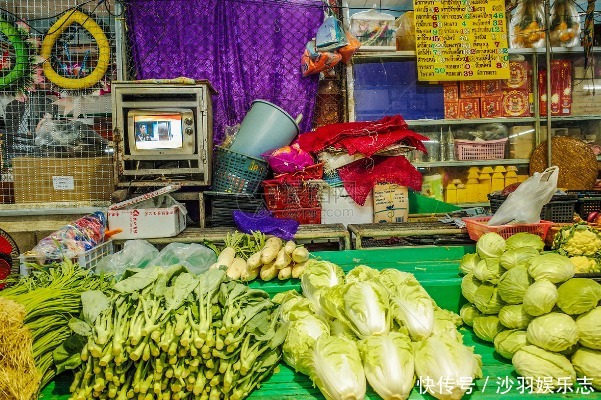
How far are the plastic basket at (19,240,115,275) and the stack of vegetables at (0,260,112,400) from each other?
0.35 m

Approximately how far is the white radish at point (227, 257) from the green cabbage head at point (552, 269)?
203cm

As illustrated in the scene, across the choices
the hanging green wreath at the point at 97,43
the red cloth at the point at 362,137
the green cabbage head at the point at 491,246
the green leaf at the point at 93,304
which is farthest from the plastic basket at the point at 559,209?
the hanging green wreath at the point at 97,43

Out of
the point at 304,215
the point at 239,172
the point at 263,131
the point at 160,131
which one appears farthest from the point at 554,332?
the point at 160,131

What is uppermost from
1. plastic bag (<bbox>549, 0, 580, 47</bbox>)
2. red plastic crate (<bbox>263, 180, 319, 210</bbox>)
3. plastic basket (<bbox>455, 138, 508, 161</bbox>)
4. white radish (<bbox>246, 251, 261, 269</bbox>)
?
plastic bag (<bbox>549, 0, 580, 47</bbox>)

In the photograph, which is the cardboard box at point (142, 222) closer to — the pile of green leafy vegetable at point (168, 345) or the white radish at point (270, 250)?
the white radish at point (270, 250)

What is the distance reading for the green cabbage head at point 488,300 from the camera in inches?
96.8

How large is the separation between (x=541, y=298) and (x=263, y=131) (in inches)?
130

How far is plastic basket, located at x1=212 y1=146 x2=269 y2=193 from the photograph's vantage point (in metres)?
4.58

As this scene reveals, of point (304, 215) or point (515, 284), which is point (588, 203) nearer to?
point (515, 284)

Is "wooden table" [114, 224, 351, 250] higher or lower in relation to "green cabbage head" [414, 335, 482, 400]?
higher

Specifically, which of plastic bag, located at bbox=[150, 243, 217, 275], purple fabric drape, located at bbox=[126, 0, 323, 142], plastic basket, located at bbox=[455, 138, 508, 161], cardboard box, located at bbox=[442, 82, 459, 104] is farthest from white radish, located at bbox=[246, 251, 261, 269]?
cardboard box, located at bbox=[442, 82, 459, 104]

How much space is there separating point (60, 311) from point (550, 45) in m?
6.83

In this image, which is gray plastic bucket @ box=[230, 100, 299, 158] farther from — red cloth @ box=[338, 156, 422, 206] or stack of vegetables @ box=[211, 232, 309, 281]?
stack of vegetables @ box=[211, 232, 309, 281]

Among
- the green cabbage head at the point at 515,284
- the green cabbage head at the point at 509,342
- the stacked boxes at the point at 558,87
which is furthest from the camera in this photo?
the stacked boxes at the point at 558,87
